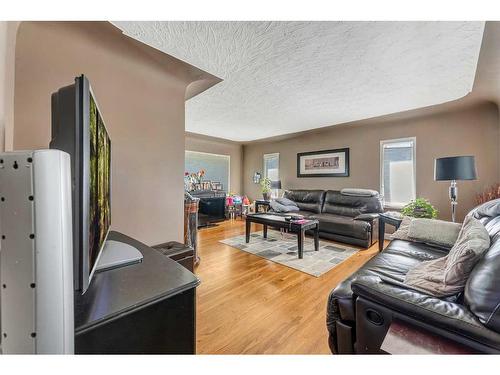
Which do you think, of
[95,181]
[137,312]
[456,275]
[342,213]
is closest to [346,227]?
[342,213]

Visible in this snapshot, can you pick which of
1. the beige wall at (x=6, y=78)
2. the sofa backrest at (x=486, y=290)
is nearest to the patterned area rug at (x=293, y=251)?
the sofa backrest at (x=486, y=290)

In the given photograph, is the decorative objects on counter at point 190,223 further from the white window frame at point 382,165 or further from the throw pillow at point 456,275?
the white window frame at point 382,165

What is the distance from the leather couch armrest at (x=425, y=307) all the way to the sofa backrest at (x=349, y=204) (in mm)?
3182

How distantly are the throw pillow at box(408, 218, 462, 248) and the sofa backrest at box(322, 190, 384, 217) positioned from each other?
5.47 feet

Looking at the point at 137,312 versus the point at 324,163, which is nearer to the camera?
the point at 137,312

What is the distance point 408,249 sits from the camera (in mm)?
1979

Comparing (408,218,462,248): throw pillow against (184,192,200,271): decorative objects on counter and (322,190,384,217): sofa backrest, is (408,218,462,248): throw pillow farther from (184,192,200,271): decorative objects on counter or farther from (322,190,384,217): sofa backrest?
(184,192,200,271): decorative objects on counter

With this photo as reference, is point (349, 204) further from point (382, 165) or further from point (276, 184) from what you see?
point (276, 184)

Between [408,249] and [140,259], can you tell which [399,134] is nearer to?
[408,249]

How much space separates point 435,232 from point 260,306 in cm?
181

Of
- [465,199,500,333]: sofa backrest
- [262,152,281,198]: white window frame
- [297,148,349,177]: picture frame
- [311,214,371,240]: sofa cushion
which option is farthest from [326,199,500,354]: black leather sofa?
[262,152,281,198]: white window frame

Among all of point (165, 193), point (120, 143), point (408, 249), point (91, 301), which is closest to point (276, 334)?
point (91, 301)

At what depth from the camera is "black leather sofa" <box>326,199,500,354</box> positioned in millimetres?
778

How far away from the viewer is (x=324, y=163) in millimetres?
5027
